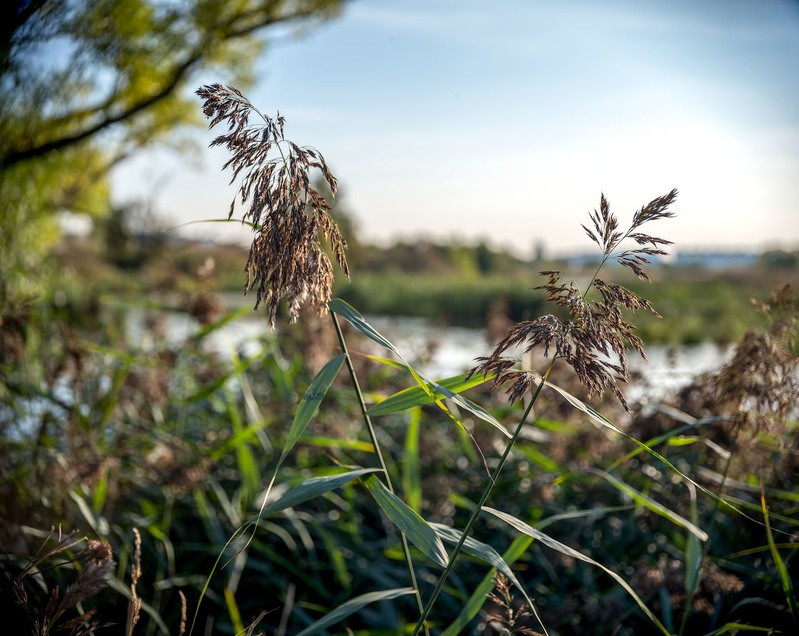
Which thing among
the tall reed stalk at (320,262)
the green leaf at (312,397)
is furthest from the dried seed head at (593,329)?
the green leaf at (312,397)

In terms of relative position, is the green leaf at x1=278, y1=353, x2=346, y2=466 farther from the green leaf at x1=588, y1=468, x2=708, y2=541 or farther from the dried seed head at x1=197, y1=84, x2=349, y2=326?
the green leaf at x1=588, y1=468, x2=708, y2=541

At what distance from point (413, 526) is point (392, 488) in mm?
→ 172

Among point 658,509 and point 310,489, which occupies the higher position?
point 310,489

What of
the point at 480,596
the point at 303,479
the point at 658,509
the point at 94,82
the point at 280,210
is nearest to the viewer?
the point at 280,210

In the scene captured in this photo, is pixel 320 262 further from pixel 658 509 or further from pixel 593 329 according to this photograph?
pixel 658 509

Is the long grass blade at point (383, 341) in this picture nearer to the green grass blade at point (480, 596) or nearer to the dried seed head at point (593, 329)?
the dried seed head at point (593, 329)

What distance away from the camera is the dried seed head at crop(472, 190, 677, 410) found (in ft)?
2.59

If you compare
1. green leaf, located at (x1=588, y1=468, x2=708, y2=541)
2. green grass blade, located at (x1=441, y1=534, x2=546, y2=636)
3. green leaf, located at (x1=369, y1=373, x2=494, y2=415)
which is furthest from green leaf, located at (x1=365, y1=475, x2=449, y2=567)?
green leaf, located at (x1=588, y1=468, x2=708, y2=541)

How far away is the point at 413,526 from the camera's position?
0.86 metres

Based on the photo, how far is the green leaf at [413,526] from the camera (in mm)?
841

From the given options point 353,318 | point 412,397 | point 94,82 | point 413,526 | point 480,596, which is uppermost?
point 94,82

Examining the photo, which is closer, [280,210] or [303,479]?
[280,210]

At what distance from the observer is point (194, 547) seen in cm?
193

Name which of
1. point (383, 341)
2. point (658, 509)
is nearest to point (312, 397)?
point (383, 341)
